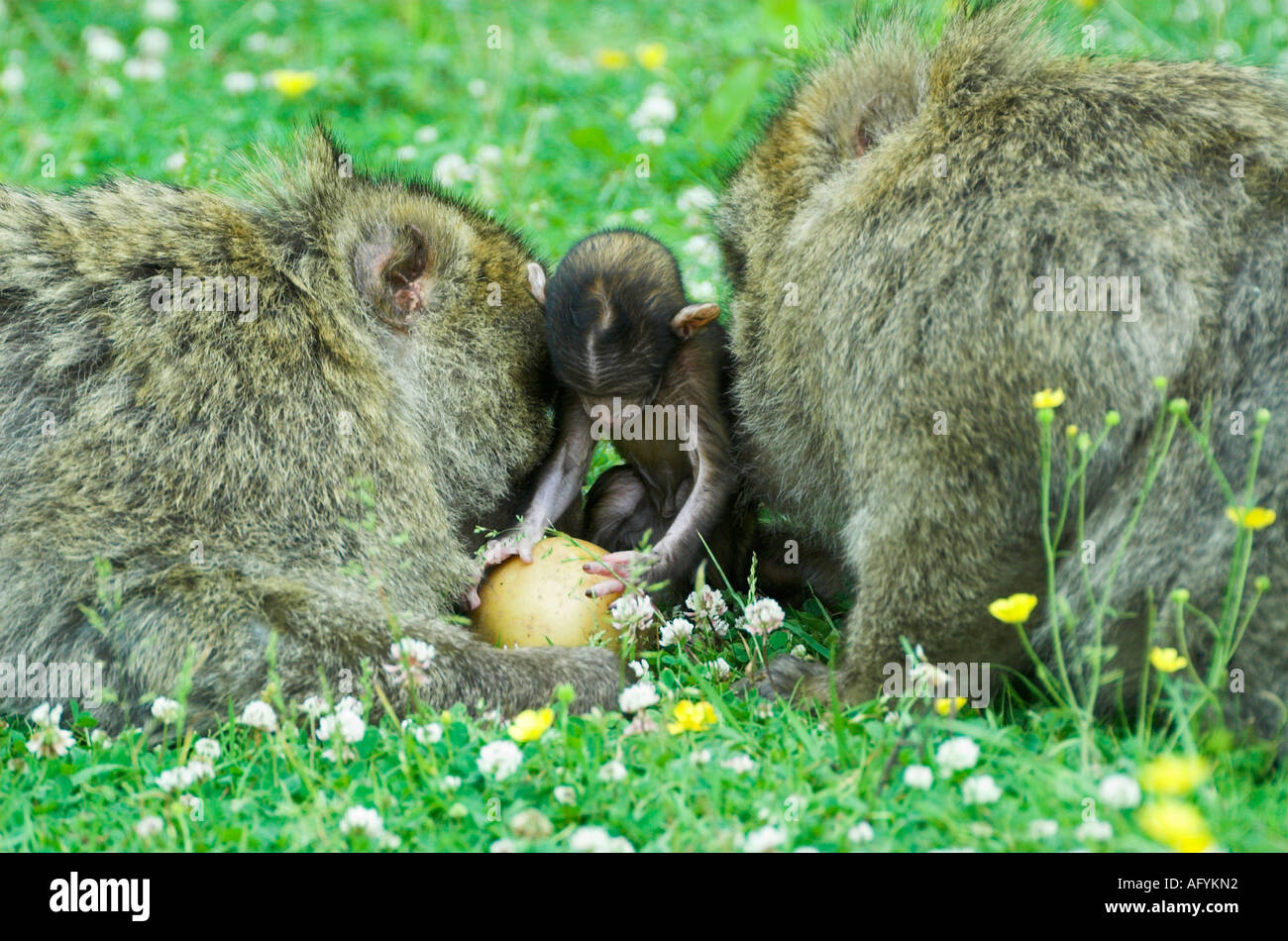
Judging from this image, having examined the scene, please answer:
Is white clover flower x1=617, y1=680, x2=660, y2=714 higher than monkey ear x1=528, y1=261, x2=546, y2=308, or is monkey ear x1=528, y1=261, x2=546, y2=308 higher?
monkey ear x1=528, y1=261, x2=546, y2=308

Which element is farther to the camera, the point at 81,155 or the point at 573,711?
the point at 81,155

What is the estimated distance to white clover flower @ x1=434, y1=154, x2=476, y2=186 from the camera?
23.4 ft

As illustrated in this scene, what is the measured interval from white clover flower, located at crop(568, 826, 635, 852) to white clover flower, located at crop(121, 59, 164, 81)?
21.7ft

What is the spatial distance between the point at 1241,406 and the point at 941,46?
4.84 ft

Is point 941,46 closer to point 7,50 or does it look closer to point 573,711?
point 573,711

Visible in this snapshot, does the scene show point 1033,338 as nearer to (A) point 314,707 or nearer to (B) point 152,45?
(A) point 314,707

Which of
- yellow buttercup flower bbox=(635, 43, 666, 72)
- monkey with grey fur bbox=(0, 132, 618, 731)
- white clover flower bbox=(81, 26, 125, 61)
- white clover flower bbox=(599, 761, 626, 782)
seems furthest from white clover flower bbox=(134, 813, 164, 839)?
yellow buttercup flower bbox=(635, 43, 666, 72)

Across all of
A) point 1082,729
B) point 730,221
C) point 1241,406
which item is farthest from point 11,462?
point 1241,406

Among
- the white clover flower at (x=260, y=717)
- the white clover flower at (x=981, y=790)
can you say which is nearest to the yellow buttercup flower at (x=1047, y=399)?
the white clover flower at (x=981, y=790)

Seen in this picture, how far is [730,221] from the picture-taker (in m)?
4.63

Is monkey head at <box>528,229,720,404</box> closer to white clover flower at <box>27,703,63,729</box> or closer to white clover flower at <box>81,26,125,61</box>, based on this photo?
white clover flower at <box>27,703,63,729</box>

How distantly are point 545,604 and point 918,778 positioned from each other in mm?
1507

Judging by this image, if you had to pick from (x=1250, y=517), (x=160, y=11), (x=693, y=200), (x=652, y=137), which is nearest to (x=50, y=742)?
(x=1250, y=517)

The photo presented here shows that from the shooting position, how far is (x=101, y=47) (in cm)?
830
